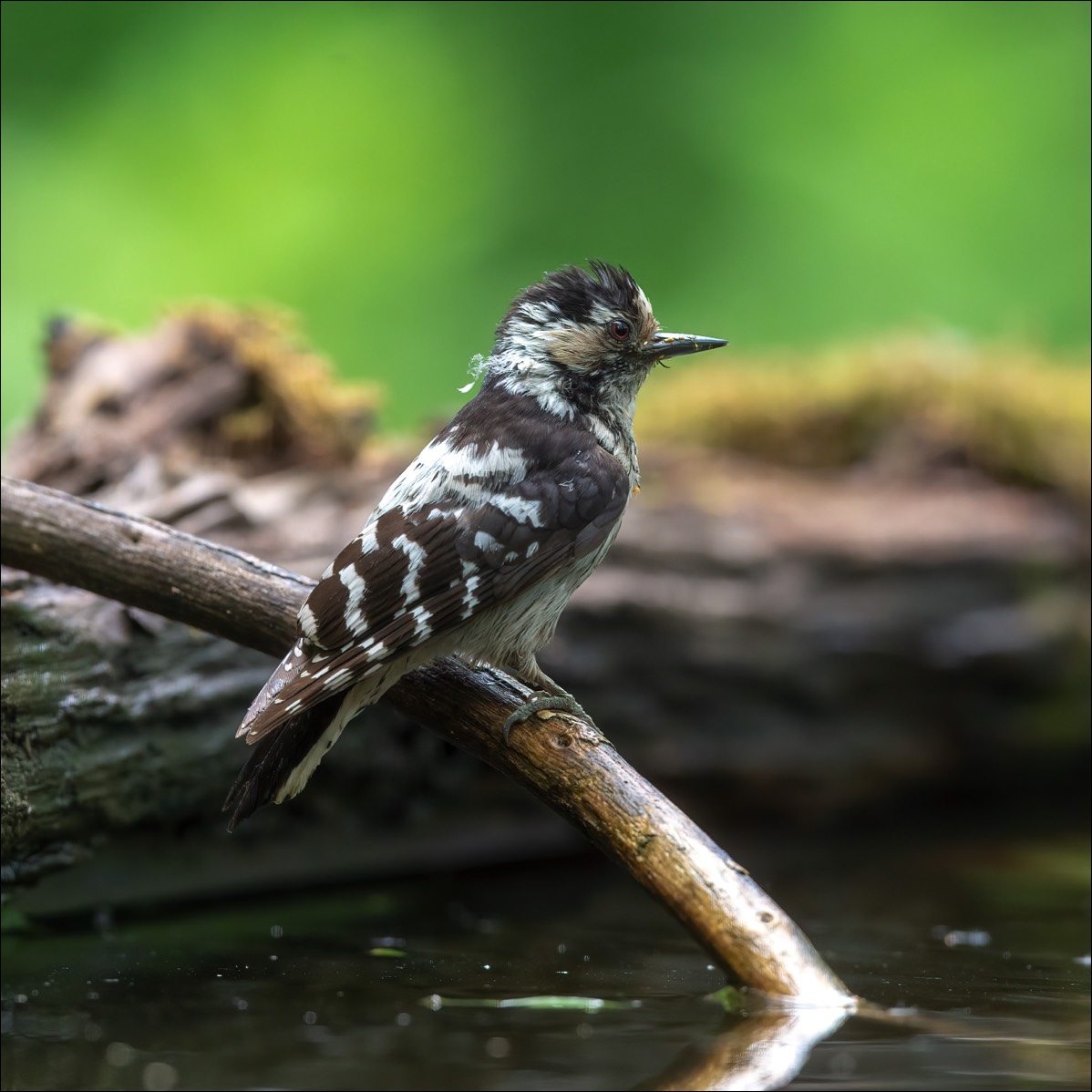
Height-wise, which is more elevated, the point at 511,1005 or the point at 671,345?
the point at 671,345

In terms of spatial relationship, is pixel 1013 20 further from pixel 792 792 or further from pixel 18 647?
pixel 18 647

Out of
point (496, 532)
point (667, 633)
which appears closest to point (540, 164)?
point (667, 633)

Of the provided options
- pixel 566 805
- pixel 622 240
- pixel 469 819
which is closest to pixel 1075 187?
pixel 622 240

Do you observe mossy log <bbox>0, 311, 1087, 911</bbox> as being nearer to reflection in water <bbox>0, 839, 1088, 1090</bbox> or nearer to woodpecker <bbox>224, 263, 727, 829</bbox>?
reflection in water <bbox>0, 839, 1088, 1090</bbox>

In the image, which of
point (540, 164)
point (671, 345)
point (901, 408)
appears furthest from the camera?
point (540, 164)

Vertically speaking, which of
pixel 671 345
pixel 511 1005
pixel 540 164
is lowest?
pixel 511 1005

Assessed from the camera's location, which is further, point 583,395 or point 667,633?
point 667,633

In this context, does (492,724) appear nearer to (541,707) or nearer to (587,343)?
(541,707)
